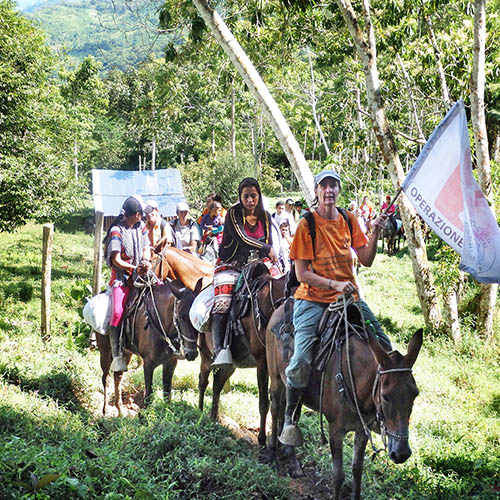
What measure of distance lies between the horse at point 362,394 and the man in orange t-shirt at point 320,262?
0.72 ft

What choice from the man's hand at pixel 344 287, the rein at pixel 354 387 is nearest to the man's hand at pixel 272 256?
the rein at pixel 354 387

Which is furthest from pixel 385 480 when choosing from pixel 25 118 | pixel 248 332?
pixel 25 118

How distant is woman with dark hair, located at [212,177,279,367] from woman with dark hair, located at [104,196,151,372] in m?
1.19

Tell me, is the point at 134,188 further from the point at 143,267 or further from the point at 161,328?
the point at 161,328

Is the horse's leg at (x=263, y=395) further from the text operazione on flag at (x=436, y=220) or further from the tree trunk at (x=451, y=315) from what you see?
the tree trunk at (x=451, y=315)

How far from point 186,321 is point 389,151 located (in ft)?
17.6

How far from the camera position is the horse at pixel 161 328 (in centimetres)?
729

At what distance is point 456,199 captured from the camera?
17.0ft

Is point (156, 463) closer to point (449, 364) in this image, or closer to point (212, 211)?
point (449, 364)

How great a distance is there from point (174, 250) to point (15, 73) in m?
8.81

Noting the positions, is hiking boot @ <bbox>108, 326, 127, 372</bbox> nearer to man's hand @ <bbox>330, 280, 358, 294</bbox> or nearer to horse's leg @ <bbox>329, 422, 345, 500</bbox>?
horse's leg @ <bbox>329, 422, 345, 500</bbox>

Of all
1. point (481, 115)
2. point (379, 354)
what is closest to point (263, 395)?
point (379, 354)

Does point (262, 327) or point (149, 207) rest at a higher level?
point (149, 207)

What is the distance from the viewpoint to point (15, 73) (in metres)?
14.3
